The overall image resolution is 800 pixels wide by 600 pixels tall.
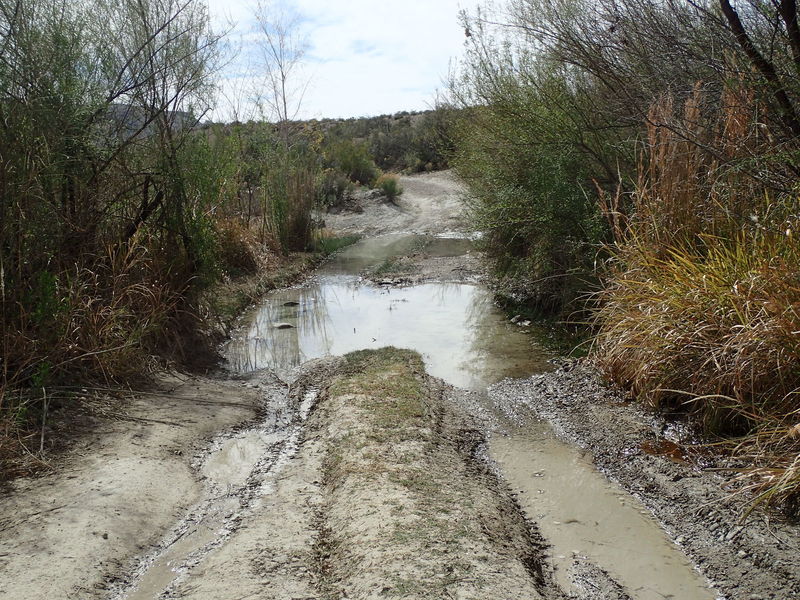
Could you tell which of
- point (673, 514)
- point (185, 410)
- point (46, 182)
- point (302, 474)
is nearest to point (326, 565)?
point (302, 474)

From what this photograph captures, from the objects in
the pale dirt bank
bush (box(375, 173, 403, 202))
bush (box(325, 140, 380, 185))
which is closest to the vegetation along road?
the pale dirt bank

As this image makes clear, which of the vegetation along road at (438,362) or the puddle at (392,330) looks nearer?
the vegetation along road at (438,362)

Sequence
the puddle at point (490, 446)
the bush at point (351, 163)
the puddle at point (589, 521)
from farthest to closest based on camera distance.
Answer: the bush at point (351, 163), the puddle at point (490, 446), the puddle at point (589, 521)

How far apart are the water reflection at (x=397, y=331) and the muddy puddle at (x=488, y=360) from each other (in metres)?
0.01

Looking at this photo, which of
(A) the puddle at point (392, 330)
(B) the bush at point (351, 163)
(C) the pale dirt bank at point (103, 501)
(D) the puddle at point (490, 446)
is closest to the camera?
(C) the pale dirt bank at point (103, 501)

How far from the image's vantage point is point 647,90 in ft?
20.6

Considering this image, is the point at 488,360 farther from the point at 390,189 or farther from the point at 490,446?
the point at 390,189

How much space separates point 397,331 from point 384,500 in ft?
15.4

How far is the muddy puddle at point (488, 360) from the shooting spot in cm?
378

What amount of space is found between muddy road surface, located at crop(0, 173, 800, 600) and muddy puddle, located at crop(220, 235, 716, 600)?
20mm

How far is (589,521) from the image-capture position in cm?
420

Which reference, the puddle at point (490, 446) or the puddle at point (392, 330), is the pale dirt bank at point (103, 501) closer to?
the puddle at point (490, 446)

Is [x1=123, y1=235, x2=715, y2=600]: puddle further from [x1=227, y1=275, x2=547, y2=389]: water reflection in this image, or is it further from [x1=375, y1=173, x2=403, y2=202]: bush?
[x1=375, y1=173, x2=403, y2=202]: bush

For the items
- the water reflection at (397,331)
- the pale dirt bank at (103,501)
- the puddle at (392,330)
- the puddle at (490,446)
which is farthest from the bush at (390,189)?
the pale dirt bank at (103,501)
